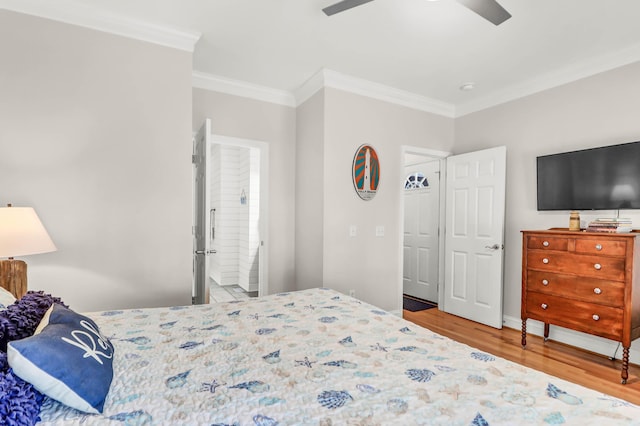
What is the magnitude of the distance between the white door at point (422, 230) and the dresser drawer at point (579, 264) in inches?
61.8

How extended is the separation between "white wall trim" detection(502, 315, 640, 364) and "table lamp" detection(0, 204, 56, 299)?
417cm

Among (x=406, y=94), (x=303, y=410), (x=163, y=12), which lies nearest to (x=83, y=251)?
(x=163, y=12)

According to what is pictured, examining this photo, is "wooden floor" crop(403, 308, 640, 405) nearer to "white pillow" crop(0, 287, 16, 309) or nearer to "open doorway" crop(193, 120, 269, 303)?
"open doorway" crop(193, 120, 269, 303)

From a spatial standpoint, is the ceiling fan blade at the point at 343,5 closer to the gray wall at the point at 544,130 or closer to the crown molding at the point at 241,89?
the crown molding at the point at 241,89

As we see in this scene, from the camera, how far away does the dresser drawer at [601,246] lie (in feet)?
8.29

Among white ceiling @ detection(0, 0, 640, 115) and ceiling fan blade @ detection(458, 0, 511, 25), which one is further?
white ceiling @ detection(0, 0, 640, 115)

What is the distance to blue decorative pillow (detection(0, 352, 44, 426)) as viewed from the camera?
31.5 inches

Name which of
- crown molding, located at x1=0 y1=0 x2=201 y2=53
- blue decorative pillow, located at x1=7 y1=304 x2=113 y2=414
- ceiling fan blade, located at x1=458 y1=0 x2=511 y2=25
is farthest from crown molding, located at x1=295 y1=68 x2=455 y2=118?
blue decorative pillow, located at x1=7 y1=304 x2=113 y2=414

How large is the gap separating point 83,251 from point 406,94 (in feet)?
11.4

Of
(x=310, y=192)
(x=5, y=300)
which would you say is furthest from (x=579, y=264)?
(x=5, y=300)

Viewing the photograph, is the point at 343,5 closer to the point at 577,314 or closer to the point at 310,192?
the point at 310,192

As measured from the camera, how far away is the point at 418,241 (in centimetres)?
489

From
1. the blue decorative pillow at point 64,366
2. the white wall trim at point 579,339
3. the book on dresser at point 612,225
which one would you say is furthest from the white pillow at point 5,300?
the white wall trim at point 579,339

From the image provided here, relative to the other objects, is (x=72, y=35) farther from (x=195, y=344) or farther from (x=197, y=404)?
(x=197, y=404)
